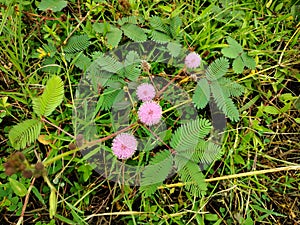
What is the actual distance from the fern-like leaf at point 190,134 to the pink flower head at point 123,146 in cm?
18

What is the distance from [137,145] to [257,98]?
70 centimetres

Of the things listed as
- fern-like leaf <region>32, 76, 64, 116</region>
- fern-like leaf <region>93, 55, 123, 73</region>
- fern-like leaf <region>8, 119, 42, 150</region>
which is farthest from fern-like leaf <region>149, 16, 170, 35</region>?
fern-like leaf <region>8, 119, 42, 150</region>

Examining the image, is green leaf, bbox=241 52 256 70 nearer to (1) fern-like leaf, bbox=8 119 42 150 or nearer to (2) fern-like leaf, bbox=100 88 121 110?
(2) fern-like leaf, bbox=100 88 121 110

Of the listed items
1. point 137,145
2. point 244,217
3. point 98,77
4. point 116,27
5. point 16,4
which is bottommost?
point 244,217

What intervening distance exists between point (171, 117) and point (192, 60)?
30 centimetres

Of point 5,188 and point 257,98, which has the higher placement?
point 257,98

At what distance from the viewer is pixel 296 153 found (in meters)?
1.82

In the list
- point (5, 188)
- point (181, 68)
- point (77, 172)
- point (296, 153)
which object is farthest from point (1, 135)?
point (296, 153)

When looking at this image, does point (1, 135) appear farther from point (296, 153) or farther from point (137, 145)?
point (296, 153)

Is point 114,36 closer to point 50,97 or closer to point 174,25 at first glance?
point 174,25

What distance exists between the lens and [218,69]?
1739 mm

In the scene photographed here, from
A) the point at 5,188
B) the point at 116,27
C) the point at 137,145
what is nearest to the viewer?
the point at 5,188

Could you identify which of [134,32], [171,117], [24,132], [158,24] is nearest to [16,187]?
[24,132]

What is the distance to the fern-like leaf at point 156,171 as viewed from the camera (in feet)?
5.08
